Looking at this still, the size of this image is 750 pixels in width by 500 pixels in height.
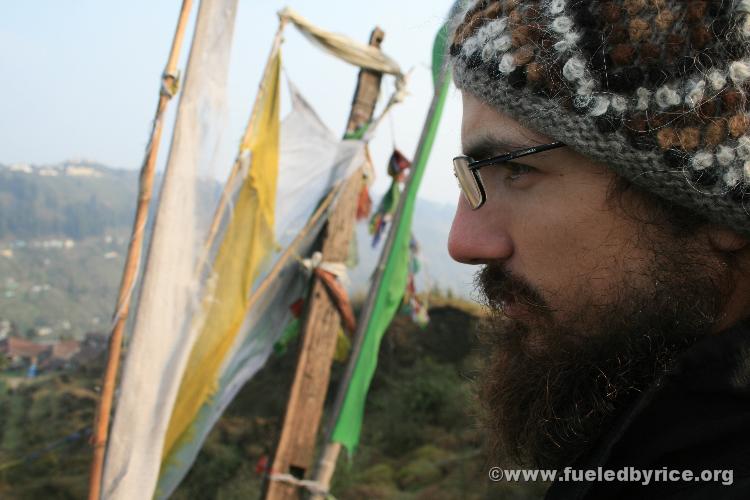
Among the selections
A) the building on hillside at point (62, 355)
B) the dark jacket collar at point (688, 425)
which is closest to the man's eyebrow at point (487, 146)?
the dark jacket collar at point (688, 425)

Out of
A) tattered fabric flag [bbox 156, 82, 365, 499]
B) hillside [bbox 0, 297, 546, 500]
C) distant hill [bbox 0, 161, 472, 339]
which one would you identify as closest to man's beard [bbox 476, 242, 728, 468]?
tattered fabric flag [bbox 156, 82, 365, 499]

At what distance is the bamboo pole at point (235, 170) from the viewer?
10.8 feet

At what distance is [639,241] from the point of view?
112 cm

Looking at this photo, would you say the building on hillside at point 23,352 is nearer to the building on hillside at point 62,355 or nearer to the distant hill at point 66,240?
the building on hillside at point 62,355

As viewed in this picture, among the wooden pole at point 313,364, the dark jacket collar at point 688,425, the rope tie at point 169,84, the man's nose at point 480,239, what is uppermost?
the rope tie at point 169,84

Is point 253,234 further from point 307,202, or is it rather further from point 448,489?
point 448,489

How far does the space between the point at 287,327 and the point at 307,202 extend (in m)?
0.91

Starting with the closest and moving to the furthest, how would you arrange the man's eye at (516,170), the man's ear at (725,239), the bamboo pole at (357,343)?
the man's ear at (725,239) → the man's eye at (516,170) → the bamboo pole at (357,343)

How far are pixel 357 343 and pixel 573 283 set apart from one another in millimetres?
3050

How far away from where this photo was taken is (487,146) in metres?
1.25

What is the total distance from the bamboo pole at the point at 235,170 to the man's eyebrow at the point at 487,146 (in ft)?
7.44

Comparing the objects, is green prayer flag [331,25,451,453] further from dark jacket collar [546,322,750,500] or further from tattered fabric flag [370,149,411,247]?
dark jacket collar [546,322,750,500]

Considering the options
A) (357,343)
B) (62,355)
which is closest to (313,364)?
(357,343)

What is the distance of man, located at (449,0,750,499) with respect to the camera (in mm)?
975
